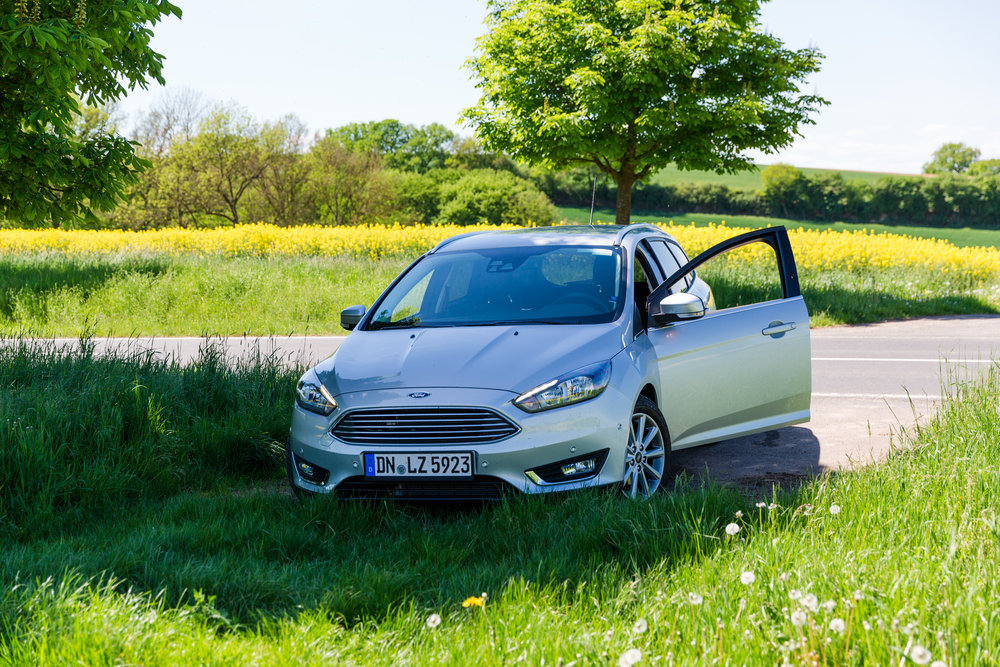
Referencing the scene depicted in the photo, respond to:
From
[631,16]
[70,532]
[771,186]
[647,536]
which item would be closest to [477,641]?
[647,536]

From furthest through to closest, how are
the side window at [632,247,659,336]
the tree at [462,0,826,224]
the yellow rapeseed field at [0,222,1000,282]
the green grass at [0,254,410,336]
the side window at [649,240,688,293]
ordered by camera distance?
the yellow rapeseed field at [0,222,1000,282], the tree at [462,0,826,224], the green grass at [0,254,410,336], the side window at [649,240,688,293], the side window at [632,247,659,336]

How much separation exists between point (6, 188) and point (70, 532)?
576 centimetres

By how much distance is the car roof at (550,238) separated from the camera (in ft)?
20.0

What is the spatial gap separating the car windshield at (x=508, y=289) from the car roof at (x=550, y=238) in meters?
0.09

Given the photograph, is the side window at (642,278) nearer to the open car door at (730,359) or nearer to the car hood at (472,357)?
the open car door at (730,359)

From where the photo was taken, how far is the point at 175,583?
3.50 m

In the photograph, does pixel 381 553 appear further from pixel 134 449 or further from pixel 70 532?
pixel 134 449

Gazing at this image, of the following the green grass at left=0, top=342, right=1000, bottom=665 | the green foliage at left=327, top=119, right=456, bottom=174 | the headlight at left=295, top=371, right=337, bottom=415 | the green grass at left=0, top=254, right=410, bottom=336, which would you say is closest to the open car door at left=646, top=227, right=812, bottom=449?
the green grass at left=0, top=342, right=1000, bottom=665

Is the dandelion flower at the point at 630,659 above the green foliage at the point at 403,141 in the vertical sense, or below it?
below

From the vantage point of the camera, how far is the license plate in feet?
14.1

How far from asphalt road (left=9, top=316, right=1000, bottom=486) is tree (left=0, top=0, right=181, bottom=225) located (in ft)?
5.40

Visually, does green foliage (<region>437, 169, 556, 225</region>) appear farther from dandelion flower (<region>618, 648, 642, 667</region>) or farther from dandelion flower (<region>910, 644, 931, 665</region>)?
dandelion flower (<region>910, 644, 931, 665</region>)

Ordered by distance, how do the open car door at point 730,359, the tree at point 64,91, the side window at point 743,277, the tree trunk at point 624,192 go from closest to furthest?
the open car door at point 730,359, the tree at point 64,91, the side window at point 743,277, the tree trunk at point 624,192

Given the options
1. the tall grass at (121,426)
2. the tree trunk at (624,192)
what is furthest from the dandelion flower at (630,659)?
the tree trunk at (624,192)
